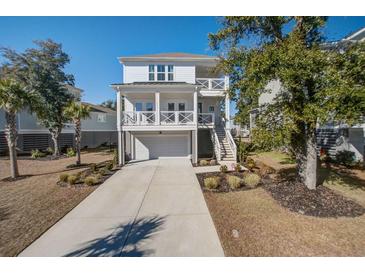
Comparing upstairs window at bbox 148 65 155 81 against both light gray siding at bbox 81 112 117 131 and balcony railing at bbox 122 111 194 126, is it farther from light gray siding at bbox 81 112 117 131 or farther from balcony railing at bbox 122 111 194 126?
light gray siding at bbox 81 112 117 131

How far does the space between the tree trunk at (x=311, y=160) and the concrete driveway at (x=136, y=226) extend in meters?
4.42

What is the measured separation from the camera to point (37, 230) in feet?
16.4

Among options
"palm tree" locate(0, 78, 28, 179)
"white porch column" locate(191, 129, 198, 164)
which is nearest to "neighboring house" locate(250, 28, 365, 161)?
"white porch column" locate(191, 129, 198, 164)

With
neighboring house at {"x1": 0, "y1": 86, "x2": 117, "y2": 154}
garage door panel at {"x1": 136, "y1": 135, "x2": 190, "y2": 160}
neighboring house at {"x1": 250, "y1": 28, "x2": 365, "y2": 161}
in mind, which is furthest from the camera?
neighboring house at {"x1": 0, "y1": 86, "x2": 117, "y2": 154}

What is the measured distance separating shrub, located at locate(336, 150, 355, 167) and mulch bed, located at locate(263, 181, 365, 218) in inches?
224

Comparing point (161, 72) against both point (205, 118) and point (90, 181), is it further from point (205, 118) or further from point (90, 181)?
point (90, 181)

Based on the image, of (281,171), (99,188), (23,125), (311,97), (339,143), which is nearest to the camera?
(311,97)

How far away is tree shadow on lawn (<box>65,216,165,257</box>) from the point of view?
4.12m

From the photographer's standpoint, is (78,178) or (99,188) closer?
(99,188)

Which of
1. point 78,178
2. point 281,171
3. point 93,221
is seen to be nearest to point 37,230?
point 93,221

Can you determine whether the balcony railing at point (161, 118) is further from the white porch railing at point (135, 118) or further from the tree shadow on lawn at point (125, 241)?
the tree shadow on lawn at point (125, 241)

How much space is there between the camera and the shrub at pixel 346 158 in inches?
439
